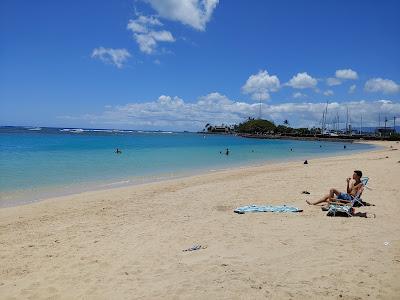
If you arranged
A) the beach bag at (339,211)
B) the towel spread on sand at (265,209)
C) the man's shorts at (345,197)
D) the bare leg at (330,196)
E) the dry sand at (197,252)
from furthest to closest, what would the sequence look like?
the bare leg at (330,196), the man's shorts at (345,197), the towel spread on sand at (265,209), the beach bag at (339,211), the dry sand at (197,252)

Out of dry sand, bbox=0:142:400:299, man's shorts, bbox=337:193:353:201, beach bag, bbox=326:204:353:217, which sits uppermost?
man's shorts, bbox=337:193:353:201

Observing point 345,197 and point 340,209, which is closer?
point 340,209

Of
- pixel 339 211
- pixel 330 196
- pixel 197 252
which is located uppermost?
pixel 330 196

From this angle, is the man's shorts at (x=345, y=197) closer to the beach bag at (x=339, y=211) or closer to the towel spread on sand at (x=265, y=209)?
the beach bag at (x=339, y=211)

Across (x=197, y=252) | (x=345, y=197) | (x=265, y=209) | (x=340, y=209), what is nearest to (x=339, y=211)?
(x=340, y=209)

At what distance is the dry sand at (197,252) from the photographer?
210 inches

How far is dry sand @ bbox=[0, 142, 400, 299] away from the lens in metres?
5.34

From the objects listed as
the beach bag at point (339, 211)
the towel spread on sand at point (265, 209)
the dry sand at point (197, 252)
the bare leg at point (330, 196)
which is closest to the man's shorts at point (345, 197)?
the bare leg at point (330, 196)

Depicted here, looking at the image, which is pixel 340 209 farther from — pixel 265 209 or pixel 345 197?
pixel 265 209

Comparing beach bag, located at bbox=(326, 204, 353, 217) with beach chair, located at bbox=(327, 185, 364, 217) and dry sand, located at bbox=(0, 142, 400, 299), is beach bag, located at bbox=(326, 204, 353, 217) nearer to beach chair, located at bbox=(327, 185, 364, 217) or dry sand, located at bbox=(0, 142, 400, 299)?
beach chair, located at bbox=(327, 185, 364, 217)

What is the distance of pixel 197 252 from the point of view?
6961 millimetres

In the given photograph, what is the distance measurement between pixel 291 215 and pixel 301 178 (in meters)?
8.66

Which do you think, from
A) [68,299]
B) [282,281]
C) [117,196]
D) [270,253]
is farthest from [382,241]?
[117,196]

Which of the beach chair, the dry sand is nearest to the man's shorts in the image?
the beach chair
